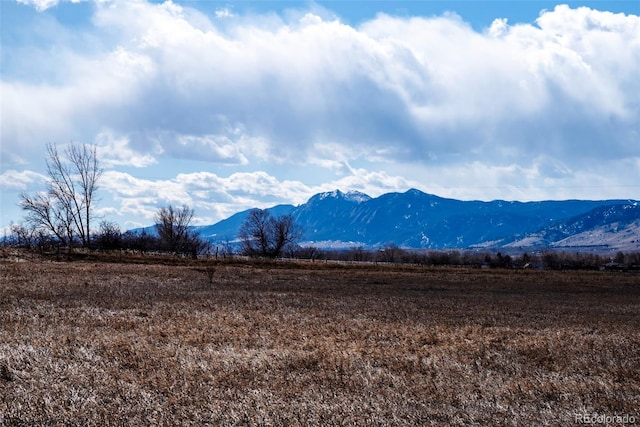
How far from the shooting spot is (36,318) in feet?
66.1

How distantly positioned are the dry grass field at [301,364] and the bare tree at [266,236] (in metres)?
90.2

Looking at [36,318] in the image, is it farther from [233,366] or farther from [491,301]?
[491,301]

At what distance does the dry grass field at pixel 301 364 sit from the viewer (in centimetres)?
1020

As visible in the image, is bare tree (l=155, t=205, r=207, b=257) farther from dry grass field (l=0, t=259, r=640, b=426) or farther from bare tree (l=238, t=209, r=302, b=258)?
dry grass field (l=0, t=259, r=640, b=426)

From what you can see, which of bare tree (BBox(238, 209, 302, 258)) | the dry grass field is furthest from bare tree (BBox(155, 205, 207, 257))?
the dry grass field

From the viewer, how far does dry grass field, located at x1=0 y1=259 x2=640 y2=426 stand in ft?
33.4

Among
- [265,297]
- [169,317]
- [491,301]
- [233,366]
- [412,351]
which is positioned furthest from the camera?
[491,301]

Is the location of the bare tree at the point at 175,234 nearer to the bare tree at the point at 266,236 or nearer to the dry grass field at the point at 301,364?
the bare tree at the point at 266,236

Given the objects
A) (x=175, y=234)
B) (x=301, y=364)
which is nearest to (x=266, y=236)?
(x=175, y=234)

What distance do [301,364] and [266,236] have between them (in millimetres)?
107679

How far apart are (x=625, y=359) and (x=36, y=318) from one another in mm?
18513

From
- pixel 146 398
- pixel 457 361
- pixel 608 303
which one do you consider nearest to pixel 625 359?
pixel 457 361

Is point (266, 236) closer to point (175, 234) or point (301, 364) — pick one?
point (175, 234)

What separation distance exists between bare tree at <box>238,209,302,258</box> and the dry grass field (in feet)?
296
